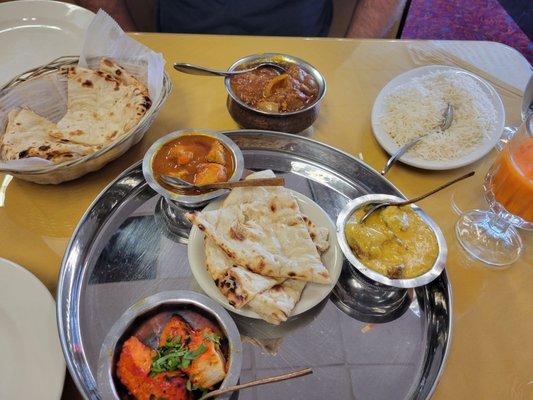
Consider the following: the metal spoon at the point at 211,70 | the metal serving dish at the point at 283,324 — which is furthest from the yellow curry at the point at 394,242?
the metal spoon at the point at 211,70

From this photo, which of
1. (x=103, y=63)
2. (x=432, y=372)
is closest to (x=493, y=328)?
(x=432, y=372)

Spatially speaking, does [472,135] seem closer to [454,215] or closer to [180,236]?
[454,215]

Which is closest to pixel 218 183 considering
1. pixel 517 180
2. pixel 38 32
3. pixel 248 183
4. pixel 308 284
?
pixel 248 183

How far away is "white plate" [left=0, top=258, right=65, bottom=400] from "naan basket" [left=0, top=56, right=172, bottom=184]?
34 centimetres

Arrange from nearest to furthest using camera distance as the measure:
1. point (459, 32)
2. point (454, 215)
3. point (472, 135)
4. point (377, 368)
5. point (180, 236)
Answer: point (377, 368) < point (180, 236) < point (454, 215) < point (472, 135) < point (459, 32)

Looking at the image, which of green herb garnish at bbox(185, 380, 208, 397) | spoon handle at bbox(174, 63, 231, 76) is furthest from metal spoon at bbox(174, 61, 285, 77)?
green herb garnish at bbox(185, 380, 208, 397)

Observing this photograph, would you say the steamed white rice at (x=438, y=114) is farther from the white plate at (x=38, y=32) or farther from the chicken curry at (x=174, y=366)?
the white plate at (x=38, y=32)

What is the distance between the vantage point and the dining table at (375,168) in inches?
55.1

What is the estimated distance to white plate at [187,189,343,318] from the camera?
1352 millimetres

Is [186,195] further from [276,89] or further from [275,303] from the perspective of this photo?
[276,89]

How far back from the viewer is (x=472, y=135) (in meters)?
1.94

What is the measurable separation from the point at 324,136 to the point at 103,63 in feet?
3.44

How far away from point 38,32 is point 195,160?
130 centimetres

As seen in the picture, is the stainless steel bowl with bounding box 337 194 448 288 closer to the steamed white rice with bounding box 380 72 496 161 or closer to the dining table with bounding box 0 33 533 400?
the dining table with bounding box 0 33 533 400
